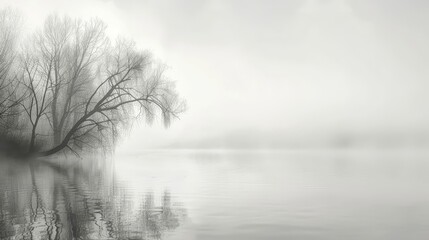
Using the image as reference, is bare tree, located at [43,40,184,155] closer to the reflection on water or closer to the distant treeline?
the distant treeline

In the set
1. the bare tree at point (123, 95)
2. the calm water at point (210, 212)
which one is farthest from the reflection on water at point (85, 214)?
the bare tree at point (123, 95)

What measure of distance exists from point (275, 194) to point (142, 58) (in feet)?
65.1

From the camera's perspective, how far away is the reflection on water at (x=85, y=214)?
23.1 ft

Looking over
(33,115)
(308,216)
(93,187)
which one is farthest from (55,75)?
(308,216)

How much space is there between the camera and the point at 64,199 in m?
11.1

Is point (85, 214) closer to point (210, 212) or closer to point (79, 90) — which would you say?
point (210, 212)

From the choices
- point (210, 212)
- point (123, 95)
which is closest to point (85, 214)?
point (210, 212)

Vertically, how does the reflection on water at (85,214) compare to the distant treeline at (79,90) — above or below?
below

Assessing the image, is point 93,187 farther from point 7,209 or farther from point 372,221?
point 372,221

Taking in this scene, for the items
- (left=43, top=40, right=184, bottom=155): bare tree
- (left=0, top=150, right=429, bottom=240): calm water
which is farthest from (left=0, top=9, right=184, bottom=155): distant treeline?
(left=0, top=150, right=429, bottom=240): calm water

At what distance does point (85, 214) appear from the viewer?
8.79m

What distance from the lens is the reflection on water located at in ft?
23.1

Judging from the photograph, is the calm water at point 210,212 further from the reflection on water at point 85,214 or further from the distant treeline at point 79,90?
the distant treeline at point 79,90

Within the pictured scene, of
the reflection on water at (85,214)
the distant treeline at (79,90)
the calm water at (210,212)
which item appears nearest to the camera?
the reflection on water at (85,214)
